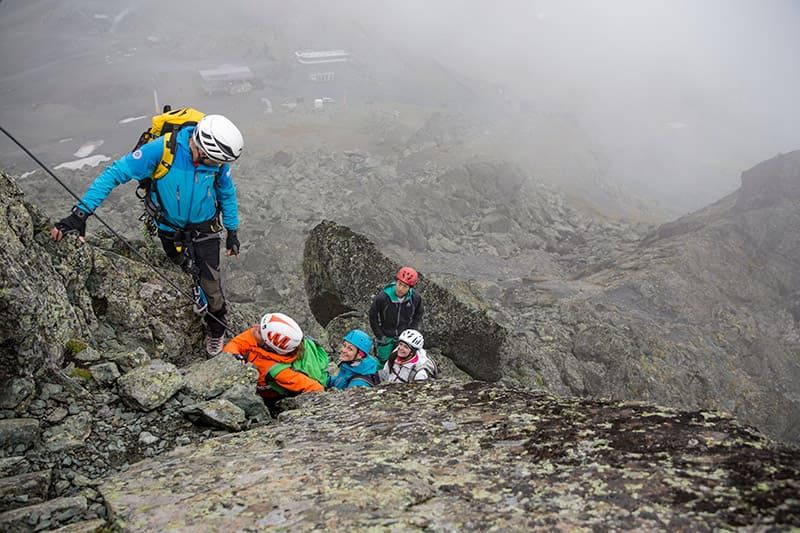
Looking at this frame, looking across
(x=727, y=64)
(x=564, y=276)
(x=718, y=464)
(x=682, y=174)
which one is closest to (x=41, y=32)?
(x=564, y=276)

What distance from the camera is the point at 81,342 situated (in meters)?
7.65

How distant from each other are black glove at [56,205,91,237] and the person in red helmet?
5718mm

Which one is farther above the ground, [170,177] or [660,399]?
[170,177]

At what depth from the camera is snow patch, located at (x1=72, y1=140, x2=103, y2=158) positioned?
2415 inches

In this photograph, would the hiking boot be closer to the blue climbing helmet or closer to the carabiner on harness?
the carabiner on harness

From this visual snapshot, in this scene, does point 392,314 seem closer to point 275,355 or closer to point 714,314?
point 275,355

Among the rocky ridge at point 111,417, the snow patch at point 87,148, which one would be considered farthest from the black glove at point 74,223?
the snow patch at point 87,148

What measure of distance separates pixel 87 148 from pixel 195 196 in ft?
212

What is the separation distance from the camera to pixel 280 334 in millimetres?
8391

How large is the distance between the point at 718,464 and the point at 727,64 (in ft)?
640

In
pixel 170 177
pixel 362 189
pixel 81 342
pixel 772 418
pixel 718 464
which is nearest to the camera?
pixel 718 464

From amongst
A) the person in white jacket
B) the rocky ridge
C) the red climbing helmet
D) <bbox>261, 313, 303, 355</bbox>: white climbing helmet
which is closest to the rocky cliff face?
the red climbing helmet

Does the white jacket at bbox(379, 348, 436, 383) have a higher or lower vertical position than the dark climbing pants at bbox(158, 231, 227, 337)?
lower

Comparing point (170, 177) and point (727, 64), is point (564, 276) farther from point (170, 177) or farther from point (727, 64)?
point (727, 64)
